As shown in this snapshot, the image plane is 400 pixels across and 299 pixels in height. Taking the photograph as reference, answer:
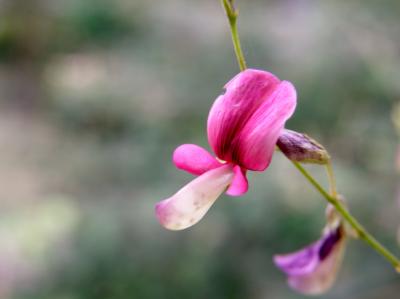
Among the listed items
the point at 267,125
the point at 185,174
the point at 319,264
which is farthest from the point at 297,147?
the point at 185,174

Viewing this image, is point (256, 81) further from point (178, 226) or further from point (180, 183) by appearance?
point (180, 183)

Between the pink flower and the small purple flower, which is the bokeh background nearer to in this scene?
the small purple flower

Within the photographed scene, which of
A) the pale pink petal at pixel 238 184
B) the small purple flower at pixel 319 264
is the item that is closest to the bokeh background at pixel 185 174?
the small purple flower at pixel 319 264

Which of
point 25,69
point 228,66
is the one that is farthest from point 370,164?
point 25,69

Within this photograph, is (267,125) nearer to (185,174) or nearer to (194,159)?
(194,159)

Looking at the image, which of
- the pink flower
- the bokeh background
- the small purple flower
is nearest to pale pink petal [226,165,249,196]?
the pink flower
